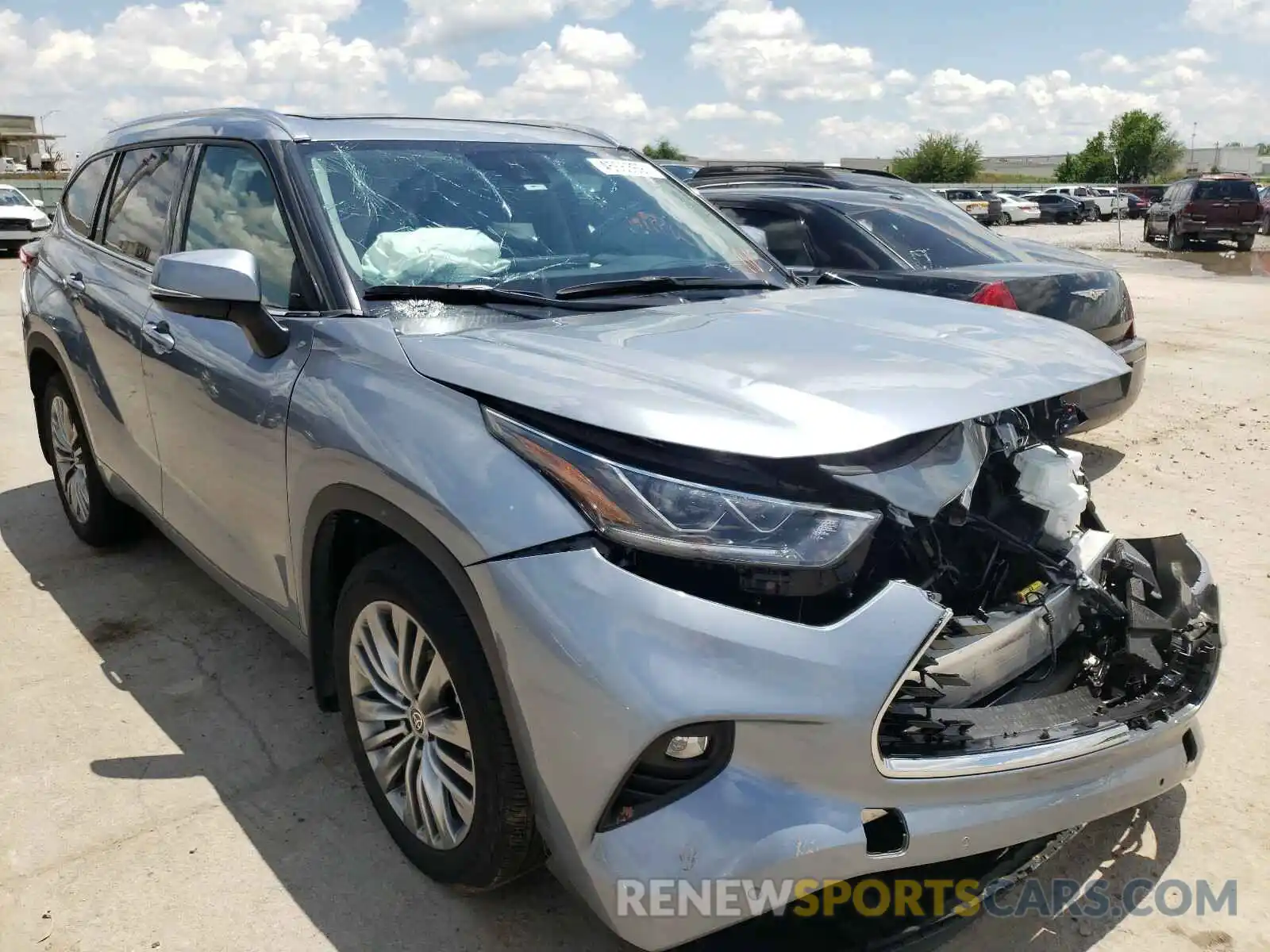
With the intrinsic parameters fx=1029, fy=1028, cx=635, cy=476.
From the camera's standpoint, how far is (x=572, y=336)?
250cm

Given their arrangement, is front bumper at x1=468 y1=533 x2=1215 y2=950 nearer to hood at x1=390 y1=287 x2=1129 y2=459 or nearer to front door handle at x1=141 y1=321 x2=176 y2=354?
hood at x1=390 y1=287 x2=1129 y2=459

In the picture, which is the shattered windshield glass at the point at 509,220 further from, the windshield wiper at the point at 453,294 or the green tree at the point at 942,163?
the green tree at the point at 942,163

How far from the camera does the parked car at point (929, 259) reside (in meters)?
5.73

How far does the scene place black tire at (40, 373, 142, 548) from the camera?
15.0ft

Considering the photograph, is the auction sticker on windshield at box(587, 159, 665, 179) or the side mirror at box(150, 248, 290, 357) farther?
the auction sticker on windshield at box(587, 159, 665, 179)

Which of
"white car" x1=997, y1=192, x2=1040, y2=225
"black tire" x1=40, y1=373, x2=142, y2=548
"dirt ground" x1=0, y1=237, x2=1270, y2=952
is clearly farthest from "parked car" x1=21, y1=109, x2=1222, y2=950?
"white car" x1=997, y1=192, x2=1040, y2=225

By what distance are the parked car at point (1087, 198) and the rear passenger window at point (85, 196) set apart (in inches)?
1723

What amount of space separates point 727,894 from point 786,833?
0.15 meters

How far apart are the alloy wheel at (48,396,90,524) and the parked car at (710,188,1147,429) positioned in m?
3.77

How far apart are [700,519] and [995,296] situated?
4132mm

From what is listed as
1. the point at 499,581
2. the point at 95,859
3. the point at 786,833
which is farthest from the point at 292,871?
the point at 786,833

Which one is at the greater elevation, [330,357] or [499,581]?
[330,357]

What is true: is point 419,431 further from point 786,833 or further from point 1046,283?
point 1046,283

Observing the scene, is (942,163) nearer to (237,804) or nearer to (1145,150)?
(1145,150)
